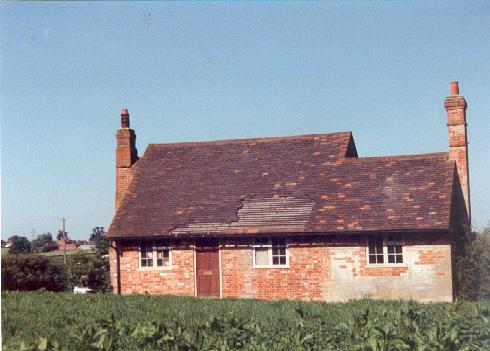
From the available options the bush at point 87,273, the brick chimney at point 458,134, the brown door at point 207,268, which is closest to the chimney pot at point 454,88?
the brick chimney at point 458,134

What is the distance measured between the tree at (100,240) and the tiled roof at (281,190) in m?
3.00

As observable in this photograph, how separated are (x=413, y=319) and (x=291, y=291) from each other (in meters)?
10.2

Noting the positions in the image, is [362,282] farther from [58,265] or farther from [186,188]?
[58,265]

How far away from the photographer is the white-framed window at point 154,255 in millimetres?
23812

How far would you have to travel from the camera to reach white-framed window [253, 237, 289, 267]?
22531 mm

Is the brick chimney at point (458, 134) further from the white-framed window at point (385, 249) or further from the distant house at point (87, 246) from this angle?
the distant house at point (87, 246)

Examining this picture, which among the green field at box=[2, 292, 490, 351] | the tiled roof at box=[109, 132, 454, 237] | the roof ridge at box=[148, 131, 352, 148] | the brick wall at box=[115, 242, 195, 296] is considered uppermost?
the roof ridge at box=[148, 131, 352, 148]

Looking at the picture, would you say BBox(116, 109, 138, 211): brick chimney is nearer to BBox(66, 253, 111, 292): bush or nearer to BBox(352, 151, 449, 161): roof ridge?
BBox(66, 253, 111, 292): bush

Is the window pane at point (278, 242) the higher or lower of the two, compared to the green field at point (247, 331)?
higher

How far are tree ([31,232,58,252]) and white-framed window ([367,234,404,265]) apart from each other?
13.1 meters

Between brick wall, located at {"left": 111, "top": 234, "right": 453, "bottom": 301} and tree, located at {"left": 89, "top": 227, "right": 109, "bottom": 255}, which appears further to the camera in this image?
tree, located at {"left": 89, "top": 227, "right": 109, "bottom": 255}

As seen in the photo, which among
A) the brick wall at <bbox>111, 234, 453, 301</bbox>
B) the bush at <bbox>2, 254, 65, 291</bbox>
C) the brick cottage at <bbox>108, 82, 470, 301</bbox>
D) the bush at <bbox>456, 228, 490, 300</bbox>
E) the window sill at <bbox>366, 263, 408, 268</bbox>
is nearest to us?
the bush at <bbox>456, 228, 490, 300</bbox>

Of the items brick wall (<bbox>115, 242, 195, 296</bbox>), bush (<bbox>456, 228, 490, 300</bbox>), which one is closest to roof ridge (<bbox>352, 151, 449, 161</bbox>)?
bush (<bbox>456, 228, 490, 300</bbox>)

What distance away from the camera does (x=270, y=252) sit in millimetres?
22656
